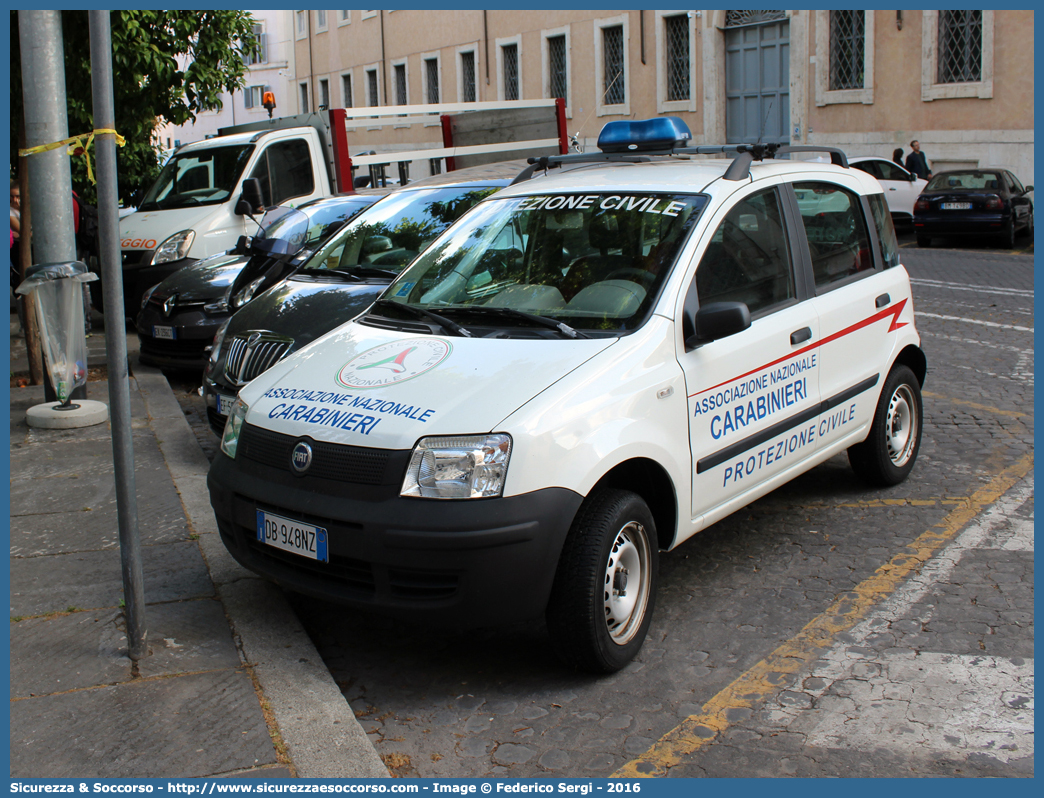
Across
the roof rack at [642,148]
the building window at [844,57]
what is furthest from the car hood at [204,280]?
the building window at [844,57]

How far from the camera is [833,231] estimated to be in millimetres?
5238

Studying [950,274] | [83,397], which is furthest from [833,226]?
[950,274]

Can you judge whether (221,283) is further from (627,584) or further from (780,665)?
(780,665)

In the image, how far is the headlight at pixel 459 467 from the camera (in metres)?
3.49

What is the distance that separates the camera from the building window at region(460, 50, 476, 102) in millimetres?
34438

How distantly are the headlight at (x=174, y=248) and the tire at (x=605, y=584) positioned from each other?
824cm

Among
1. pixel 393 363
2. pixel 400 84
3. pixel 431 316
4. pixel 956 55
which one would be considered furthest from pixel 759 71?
pixel 393 363

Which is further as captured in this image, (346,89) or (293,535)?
(346,89)

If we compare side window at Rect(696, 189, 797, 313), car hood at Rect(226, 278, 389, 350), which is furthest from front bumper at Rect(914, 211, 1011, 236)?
side window at Rect(696, 189, 797, 313)

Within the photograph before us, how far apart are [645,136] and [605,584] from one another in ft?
9.37

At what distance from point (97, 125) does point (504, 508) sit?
6.15 ft

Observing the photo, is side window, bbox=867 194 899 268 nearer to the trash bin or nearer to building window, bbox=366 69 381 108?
the trash bin

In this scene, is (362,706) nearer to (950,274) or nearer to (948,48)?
(950,274)

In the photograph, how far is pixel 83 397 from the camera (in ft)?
24.8
